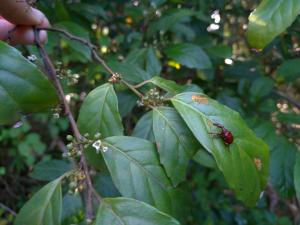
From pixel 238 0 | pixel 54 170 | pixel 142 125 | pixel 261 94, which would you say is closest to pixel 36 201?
pixel 142 125

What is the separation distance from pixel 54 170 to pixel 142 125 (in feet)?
1.73

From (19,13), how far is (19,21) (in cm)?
4

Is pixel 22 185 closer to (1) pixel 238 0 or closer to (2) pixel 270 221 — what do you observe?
(2) pixel 270 221

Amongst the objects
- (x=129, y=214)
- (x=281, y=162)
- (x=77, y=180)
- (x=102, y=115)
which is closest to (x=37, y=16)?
(x=102, y=115)

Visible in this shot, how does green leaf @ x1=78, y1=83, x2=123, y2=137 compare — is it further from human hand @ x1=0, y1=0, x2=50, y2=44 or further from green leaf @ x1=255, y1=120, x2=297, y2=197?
green leaf @ x1=255, y1=120, x2=297, y2=197

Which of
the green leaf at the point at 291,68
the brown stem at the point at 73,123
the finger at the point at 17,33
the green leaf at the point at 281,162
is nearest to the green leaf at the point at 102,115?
the brown stem at the point at 73,123

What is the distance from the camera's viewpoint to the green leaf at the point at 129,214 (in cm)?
74

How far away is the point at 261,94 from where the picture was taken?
1.60 meters

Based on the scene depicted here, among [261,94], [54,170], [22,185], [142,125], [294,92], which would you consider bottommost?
[22,185]

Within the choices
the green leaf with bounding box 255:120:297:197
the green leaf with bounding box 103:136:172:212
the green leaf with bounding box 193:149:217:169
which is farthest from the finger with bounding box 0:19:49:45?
the green leaf with bounding box 255:120:297:197

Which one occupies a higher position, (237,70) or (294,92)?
(237,70)

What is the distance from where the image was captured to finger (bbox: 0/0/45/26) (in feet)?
3.21

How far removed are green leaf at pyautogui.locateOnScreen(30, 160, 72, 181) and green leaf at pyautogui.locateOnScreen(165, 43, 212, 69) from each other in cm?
53

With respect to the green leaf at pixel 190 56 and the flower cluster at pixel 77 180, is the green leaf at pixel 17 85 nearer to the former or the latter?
the flower cluster at pixel 77 180
